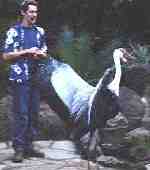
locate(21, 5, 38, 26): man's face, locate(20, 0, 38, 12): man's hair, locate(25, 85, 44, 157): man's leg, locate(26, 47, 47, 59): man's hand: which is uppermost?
locate(20, 0, 38, 12): man's hair

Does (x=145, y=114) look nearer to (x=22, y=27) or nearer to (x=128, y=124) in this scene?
(x=128, y=124)

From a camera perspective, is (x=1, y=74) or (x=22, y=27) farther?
(x=1, y=74)

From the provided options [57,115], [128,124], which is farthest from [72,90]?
[128,124]

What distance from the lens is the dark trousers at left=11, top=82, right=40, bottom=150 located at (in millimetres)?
7199

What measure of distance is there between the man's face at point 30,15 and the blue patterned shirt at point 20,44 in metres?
0.08

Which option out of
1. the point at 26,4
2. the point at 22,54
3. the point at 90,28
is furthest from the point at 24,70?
the point at 90,28

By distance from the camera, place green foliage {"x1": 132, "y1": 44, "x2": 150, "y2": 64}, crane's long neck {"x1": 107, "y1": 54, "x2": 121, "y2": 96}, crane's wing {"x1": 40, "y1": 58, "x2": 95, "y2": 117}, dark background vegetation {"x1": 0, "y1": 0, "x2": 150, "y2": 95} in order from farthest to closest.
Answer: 1. green foliage {"x1": 132, "y1": 44, "x2": 150, "y2": 64}
2. dark background vegetation {"x1": 0, "y1": 0, "x2": 150, "y2": 95}
3. crane's wing {"x1": 40, "y1": 58, "x2": 95, "y2": 117}
4. crane's long neck {"x1": 107, "y1": 54, "x2": 121, "y2": 96}

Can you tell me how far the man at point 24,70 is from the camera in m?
7.12

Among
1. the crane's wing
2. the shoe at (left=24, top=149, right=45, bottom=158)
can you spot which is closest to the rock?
the crane's wing

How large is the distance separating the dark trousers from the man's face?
2.50 feet

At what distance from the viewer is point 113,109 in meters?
7.74

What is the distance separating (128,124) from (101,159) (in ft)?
2.20

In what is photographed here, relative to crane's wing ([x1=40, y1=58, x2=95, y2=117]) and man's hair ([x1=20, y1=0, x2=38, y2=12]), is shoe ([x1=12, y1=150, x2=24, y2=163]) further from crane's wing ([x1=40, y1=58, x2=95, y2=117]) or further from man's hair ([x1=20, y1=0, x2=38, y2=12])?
man's hair ([x1=20, y1=0, x2=38, y2=12])

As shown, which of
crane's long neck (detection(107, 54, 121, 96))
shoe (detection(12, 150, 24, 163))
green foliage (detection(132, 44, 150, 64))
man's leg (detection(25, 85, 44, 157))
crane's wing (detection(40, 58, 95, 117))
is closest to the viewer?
shoe (detection(12, 150, 24, 163))
